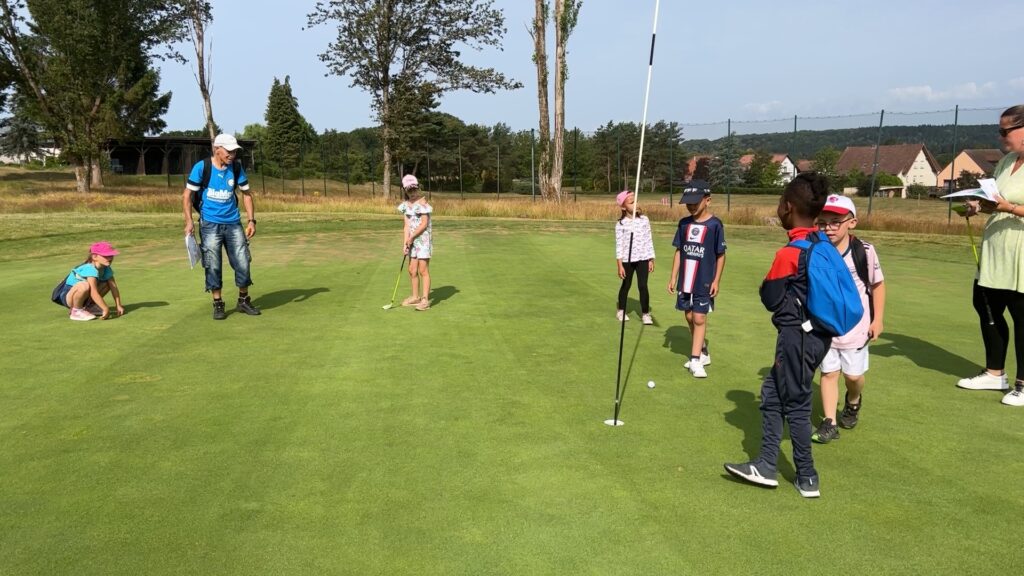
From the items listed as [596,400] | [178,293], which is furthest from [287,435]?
[178,293]

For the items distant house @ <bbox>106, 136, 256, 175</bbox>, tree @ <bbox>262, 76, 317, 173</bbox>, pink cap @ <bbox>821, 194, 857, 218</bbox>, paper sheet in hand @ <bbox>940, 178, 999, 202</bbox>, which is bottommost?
pink cap @ <bbox>821, 194, 857, 218</bbox>

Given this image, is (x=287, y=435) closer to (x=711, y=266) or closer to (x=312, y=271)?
(x=711, y=266)

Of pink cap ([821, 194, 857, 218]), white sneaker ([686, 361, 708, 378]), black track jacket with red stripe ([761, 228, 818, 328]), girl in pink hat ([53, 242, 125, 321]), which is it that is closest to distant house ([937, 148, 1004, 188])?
white sneaker ([686, 361, 708, 378])

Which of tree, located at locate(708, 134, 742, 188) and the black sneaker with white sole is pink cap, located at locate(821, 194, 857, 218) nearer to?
the black sneaker with white sole

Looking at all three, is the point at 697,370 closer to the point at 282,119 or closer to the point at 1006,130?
the point at 1006,130

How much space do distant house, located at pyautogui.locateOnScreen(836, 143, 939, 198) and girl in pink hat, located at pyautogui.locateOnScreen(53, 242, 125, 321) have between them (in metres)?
28.4

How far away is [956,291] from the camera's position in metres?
11.0

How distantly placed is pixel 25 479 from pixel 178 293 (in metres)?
6.57

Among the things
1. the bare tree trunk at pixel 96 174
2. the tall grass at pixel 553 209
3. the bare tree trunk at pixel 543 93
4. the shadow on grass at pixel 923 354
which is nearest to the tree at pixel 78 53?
the bare tree trunk at pixel 96 174

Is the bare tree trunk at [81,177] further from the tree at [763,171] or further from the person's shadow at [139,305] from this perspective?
the tree at [763,171]

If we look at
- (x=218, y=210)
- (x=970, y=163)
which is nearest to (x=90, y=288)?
(x=218, y=210)

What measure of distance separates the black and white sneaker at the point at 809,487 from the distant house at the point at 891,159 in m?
28.5

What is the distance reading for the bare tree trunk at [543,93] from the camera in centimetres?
3170

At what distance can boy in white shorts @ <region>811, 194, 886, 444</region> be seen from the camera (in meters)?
4.63
